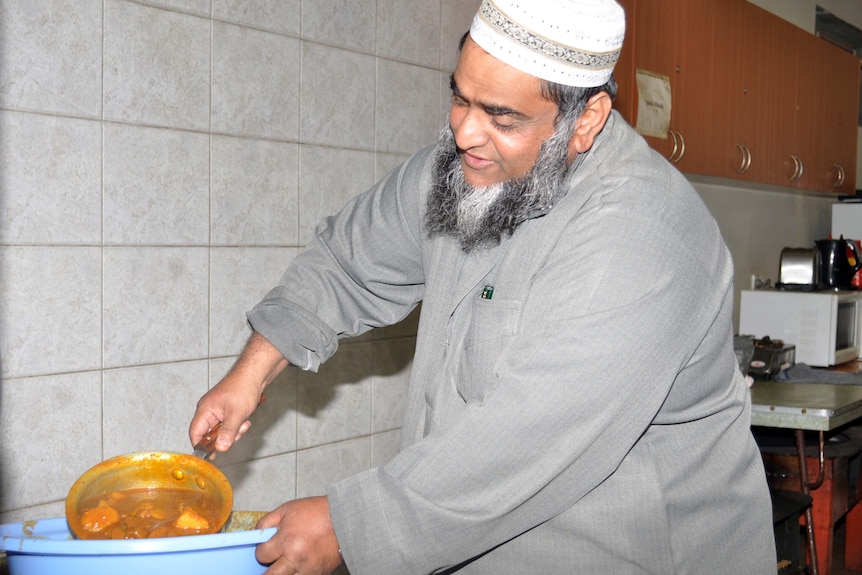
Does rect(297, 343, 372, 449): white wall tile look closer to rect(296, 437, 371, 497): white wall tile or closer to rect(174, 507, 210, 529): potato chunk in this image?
rect(296, 437, 371, 497): white wall tile

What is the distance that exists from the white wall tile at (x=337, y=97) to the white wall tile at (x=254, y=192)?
11 centimetres

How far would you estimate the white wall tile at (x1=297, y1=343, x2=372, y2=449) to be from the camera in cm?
254

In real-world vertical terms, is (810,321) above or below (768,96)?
below

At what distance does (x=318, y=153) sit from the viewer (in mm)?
2500

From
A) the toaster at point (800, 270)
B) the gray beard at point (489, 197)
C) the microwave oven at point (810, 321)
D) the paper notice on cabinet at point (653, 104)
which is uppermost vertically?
the paper notice on cabinet at point (653, 104)

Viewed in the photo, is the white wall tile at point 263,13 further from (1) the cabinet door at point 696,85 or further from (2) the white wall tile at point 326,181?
(1) the cabinet door at point 696,85

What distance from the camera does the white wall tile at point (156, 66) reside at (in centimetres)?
200

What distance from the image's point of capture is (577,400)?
3.86ft

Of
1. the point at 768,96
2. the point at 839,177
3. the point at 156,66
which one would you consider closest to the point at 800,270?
the point at 839,177

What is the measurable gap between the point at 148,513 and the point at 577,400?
22.0 inches

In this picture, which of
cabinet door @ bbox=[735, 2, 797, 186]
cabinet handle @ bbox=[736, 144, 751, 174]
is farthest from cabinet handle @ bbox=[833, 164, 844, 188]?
cabinet handle @ bbox=[736, 144, 751, 174]

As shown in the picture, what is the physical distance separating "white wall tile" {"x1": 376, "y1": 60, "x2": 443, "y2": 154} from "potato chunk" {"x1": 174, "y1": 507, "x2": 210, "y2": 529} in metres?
1.65

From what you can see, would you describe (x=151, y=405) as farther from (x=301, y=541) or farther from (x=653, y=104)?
(x=653, y=104)

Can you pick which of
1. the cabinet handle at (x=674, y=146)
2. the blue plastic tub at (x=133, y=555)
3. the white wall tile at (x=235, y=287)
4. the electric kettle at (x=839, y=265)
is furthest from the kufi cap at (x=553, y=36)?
the electric kettle at (x=839, y=265)
